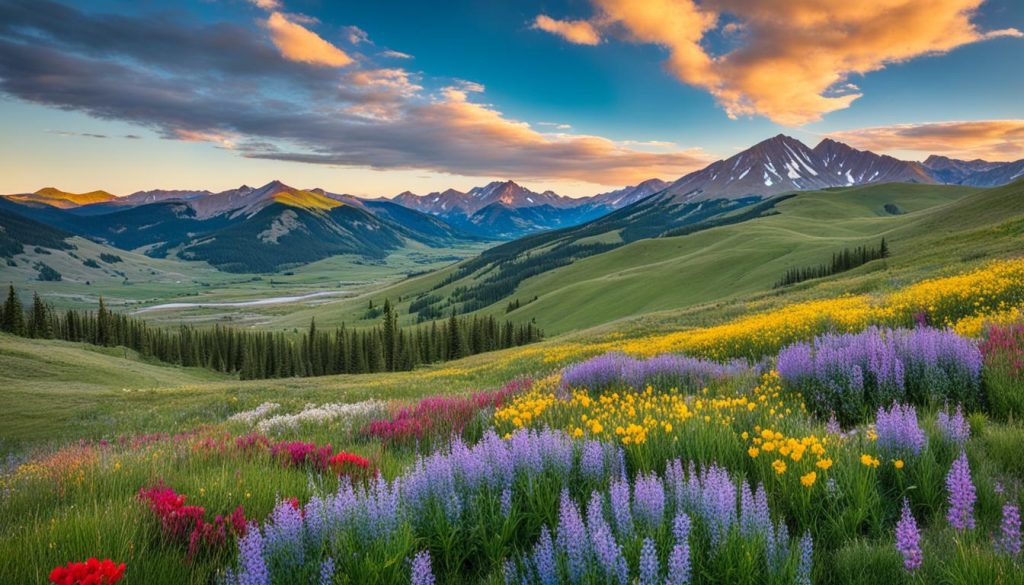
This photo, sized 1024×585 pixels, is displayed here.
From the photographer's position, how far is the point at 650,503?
3.70 m

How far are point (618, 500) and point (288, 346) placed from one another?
112375mm

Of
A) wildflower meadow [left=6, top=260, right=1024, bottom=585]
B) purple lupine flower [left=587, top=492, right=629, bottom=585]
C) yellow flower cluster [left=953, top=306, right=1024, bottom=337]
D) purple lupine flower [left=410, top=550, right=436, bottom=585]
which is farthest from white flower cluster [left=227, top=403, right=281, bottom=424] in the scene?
yellow flower cluster [left=953, top=306, right=1024, bottom=337]

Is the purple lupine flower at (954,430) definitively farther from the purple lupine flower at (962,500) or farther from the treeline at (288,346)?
the treeline at (288,346)

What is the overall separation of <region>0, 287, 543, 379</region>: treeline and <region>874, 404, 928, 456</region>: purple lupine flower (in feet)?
303

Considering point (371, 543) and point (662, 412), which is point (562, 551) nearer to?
point (371, 543)

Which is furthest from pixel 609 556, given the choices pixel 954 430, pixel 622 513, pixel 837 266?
pixel 837 266

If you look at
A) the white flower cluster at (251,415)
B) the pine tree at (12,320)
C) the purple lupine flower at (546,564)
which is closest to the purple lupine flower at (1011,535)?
the purple lupine flower at (546,564)

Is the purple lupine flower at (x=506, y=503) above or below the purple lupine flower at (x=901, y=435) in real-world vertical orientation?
below

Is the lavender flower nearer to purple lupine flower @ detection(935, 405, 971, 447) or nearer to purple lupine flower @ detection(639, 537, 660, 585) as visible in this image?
purple lupine flower @ detection(935, 405, 971, 447)

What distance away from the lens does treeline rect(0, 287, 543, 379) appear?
97.5 meters

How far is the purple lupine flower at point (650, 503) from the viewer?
3.66 metres

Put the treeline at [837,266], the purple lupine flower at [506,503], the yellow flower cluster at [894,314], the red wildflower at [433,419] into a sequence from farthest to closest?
the treeline at [837,266], the yellow flower cluster at [894,314], the red wildflower at [433,419], the purple lupine flower at [506,503]

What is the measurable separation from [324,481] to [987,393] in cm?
864

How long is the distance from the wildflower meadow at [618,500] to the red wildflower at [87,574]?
0.5 inches
